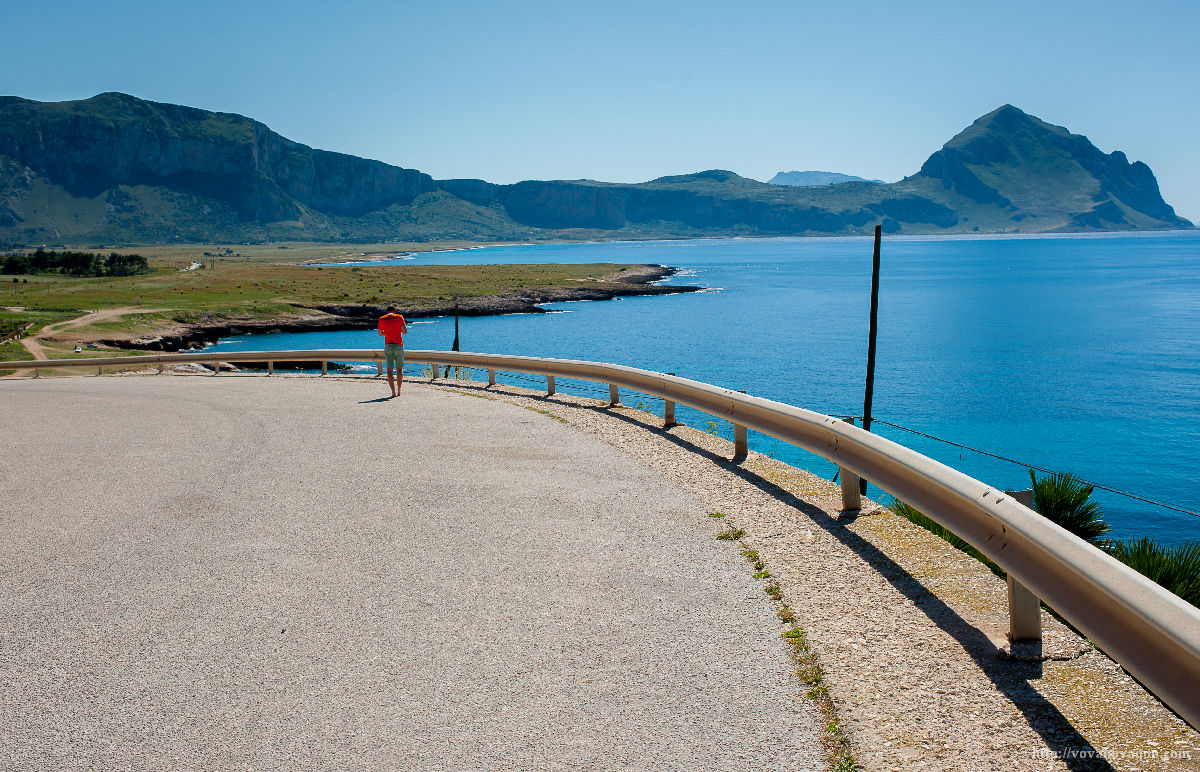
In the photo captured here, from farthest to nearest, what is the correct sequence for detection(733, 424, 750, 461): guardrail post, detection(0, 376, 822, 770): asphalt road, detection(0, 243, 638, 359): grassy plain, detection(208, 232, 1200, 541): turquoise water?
detection(0, 243, 638, 359): grassy plain
detection(208, 232, 1200, 541): turquoise water
detection(733, 424, 750, 461): guardrail post
detection(0, 376, 822, 770): asphalt road

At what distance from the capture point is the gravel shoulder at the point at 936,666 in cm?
379

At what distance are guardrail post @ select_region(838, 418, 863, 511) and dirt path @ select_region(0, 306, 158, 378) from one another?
44951mm

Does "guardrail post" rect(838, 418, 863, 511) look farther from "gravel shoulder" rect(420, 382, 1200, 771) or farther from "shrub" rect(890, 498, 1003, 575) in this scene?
"shrub" rect(890, 498, 1003, 575)

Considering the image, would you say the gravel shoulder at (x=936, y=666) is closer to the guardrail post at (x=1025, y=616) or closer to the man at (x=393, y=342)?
the guardrail post at (x=1025, y=616)

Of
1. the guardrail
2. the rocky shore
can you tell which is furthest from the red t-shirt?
the rocky shore

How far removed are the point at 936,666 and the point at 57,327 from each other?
7351cm

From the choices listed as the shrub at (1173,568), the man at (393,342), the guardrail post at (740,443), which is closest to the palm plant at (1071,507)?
the shrub at (1173,568)

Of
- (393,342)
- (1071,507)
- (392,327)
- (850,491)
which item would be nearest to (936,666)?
(850,491)

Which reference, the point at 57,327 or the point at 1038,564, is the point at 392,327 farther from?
the point at 57,327

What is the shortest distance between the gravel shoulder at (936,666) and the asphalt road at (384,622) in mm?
319

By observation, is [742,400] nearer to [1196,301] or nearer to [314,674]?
[314,674]

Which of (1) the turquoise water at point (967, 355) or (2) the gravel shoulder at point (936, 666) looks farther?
(1) the turquoise water at point (967, 355)

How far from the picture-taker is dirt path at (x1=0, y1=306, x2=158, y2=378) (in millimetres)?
51125

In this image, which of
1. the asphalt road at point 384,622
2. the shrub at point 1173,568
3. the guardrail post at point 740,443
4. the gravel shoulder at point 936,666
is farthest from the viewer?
the guardrail post at point 740,443
